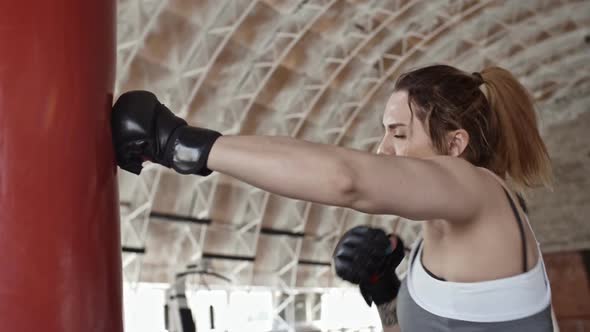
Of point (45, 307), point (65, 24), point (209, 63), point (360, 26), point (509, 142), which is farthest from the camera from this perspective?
point (360, 26)

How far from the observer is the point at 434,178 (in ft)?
5.18

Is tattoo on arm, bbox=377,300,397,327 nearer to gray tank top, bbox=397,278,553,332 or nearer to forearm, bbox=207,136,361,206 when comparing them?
gray tank top, bbox=397,278,553,332

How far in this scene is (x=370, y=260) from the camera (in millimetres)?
2635

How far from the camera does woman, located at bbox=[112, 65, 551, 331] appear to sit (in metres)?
1.46

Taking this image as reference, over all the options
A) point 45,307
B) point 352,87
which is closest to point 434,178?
point 45,307

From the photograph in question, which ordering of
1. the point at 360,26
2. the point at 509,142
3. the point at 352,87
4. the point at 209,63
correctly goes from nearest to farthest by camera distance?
the point at 509,142, the point at 209,63, the point at 360,26, the point at 352,87

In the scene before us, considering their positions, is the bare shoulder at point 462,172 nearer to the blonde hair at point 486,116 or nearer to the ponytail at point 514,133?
the blonde hair at point 486,116

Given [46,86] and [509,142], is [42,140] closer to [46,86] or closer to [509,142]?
[46,86]

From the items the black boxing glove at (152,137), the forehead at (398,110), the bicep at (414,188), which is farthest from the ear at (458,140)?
the black boxing glove at (152,137)

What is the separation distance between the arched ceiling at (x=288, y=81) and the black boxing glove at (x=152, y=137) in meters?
11.4

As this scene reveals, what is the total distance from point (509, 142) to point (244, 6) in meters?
12.4

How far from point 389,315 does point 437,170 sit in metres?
1.28

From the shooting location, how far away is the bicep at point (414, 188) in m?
1.46

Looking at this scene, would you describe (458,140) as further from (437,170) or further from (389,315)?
(389,315)
